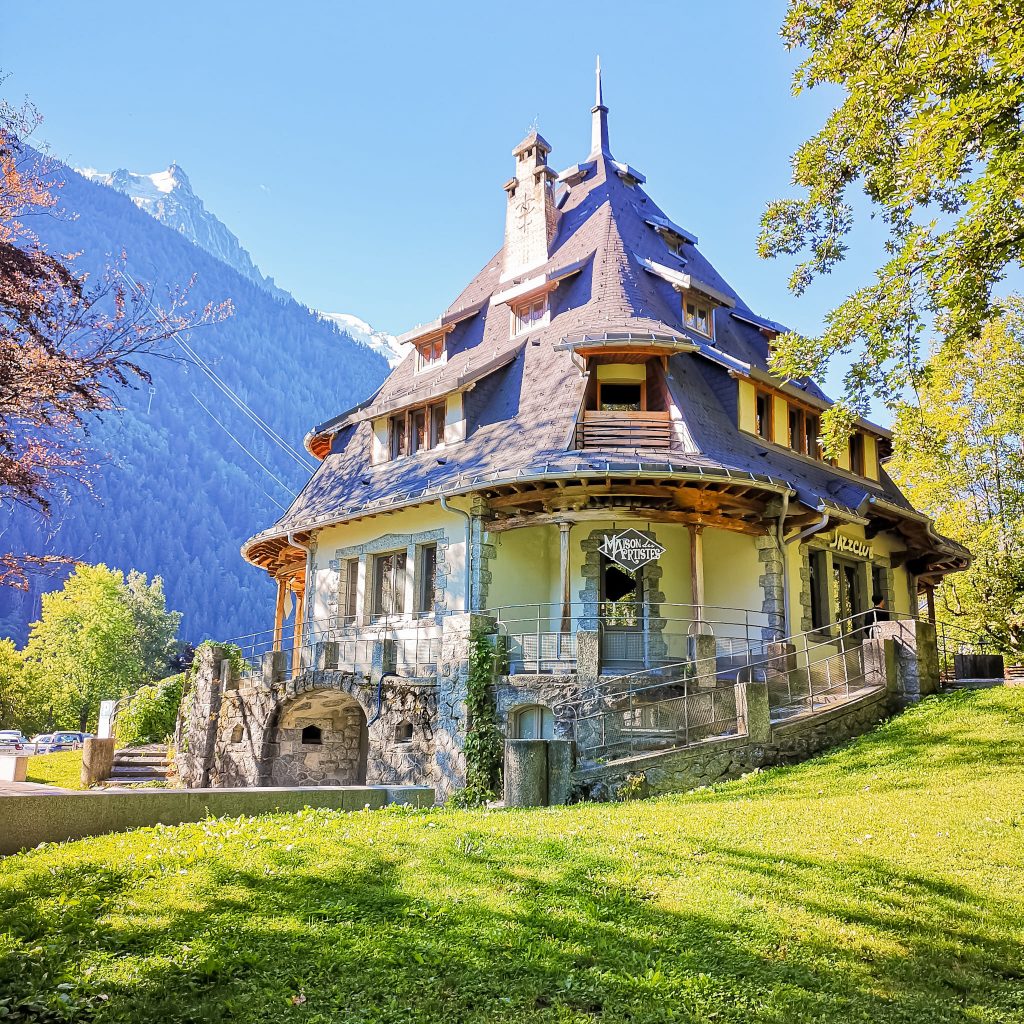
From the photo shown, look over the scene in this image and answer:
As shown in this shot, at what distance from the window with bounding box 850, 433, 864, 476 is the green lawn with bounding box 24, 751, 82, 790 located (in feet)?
67.8

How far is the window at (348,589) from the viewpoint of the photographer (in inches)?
901

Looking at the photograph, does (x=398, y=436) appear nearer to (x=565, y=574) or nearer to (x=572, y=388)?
(x=572, y=388)

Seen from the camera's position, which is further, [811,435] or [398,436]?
[398,436]

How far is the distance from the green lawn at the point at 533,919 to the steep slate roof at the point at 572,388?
9.62 metres

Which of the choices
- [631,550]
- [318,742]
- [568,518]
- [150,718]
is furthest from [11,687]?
[631,550]

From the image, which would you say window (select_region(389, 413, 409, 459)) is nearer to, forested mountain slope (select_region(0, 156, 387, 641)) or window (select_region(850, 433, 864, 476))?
window (select_region(850, 433, 864, 476))

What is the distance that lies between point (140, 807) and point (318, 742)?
12.5m

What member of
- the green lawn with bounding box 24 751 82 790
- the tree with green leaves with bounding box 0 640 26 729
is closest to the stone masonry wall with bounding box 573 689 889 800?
the green lawn with bounding box 24 751 82 790

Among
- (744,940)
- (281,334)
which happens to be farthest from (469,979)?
(281,334)

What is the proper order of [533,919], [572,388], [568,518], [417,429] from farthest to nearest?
1. [417,429]
2. [572,388]
3. [568,518]
4. [533,919]

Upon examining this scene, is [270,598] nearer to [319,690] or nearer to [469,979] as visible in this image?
[319,690]

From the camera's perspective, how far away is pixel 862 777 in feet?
36.9

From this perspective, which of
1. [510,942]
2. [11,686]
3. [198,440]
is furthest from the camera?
[198,440]

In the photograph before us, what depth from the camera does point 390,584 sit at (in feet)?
72.0
